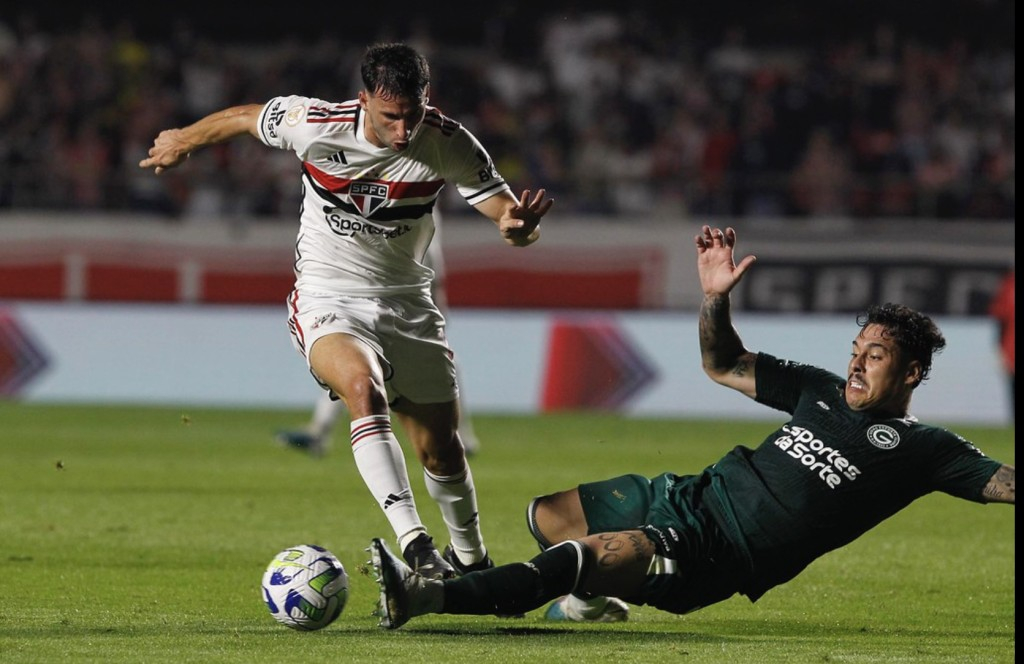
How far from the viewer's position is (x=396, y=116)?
664cm

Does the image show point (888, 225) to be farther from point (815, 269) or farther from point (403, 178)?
point (403, 178)

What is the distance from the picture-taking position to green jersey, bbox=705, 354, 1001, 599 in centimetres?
577

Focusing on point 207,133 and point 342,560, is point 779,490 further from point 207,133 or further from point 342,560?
point 207,133

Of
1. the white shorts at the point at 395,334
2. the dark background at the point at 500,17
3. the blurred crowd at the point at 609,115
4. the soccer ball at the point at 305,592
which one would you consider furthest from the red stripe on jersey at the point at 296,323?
the dark background at the point at 500,17

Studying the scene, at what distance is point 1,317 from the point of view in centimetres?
1795

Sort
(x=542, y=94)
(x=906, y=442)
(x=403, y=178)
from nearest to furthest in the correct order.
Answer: (x=906, y=442) → (x=403, y=178) → (x=542, y=94)

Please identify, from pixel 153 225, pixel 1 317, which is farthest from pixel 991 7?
pixel 1 317

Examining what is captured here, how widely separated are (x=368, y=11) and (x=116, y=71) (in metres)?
4.05

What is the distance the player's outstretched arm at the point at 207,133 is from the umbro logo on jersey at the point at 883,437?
2.95 meters

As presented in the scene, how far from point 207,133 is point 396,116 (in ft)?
3.30

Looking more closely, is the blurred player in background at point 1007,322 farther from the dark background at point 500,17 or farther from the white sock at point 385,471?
the white sock at point 385,471

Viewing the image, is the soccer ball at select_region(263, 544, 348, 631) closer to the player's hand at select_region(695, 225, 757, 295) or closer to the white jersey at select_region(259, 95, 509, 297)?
the white jersey at select_region(259, 95, 509, 297)

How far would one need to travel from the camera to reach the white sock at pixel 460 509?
7.01 metres

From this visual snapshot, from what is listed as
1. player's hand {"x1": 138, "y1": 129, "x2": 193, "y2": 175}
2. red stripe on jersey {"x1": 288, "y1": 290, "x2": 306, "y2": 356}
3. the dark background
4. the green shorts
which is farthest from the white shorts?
the dark background
